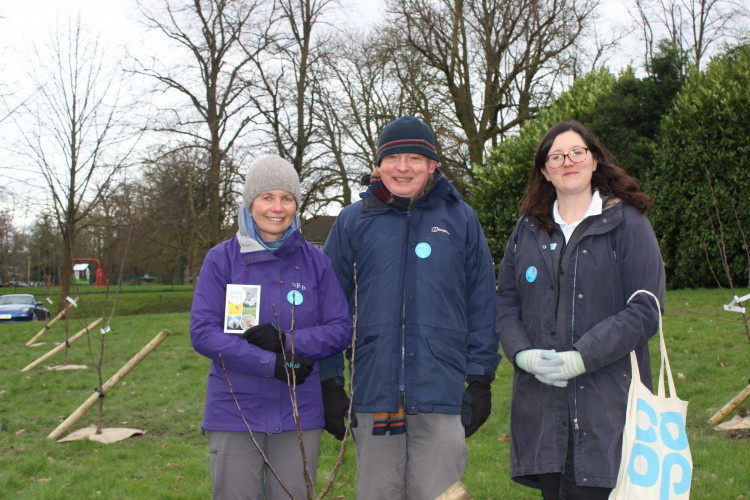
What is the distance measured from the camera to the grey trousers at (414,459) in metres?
2.59

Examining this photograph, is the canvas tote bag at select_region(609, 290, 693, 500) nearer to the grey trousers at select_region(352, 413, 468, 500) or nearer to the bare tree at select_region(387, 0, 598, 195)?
the grey trousers at select_region(352, 413, 468, 500)

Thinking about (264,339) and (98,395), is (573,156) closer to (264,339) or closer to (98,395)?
(264,339)

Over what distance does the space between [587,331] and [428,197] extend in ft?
3.25

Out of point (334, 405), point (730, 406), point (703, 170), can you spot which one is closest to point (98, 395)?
point (334, 405)

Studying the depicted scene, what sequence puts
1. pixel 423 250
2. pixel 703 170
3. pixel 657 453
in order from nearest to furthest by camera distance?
pixel 657 453
pixel 423 250
pixel 703 170

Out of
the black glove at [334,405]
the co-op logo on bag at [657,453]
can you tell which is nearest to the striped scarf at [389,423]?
the black glove at [334,405]

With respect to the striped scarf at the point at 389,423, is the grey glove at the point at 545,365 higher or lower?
higher

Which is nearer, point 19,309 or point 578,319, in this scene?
point 578,319

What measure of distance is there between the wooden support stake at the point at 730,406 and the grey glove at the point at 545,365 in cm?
390

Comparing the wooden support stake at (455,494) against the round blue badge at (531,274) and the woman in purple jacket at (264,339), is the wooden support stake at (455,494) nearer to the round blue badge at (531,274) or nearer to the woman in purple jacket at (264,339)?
the woman in purple jacket at (264,339)

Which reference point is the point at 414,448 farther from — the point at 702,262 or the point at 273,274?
the point at 702,262

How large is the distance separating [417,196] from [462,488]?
4.92 ft

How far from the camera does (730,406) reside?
210 inches

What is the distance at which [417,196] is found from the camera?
2.83 metres
